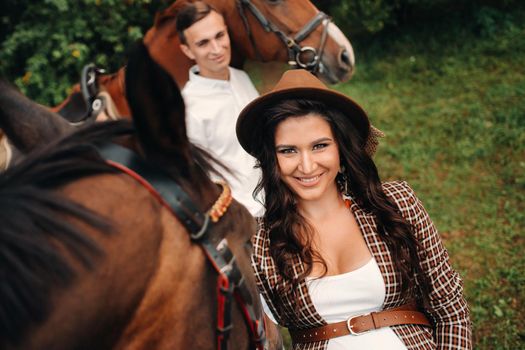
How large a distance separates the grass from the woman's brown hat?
2.12 meters

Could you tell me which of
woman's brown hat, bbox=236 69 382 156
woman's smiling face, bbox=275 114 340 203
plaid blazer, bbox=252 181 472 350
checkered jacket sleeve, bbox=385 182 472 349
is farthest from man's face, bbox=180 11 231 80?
checkered jacket sleeve, bbox=385 182 472 349

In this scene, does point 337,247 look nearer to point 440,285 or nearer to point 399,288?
point 399,288

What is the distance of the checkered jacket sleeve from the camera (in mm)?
1622

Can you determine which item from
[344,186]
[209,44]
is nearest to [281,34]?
[209,44]

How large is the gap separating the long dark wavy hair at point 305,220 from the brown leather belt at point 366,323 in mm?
64

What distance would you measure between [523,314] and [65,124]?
3.13 metres

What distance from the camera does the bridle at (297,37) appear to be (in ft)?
11.5

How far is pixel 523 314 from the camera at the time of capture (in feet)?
10.5

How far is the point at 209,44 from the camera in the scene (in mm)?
2934

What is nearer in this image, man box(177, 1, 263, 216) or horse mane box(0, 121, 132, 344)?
horse mane box(0, 121, 132, 344)

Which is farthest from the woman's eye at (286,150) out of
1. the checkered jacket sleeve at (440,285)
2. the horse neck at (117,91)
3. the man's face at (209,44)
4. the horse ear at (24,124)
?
the horse neck at (117,91)

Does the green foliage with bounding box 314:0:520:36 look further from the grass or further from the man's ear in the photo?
the man's ear

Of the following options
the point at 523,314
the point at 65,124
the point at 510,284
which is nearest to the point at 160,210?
the point at 65,124

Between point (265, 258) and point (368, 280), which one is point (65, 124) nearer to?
point (265, 258)
